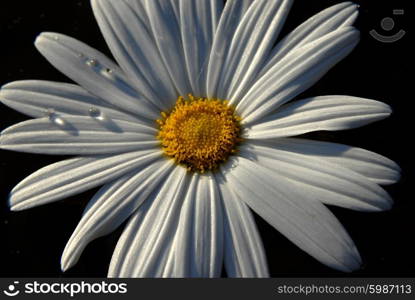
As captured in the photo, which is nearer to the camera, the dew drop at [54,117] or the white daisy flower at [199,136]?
the white daisy flower at [199,136]

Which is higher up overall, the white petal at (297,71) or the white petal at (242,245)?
the white petal at (297,71)

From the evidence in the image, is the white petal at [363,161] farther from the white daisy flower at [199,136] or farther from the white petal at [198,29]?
the white petal at [198,29]

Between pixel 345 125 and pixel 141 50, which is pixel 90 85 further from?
pixel 345 125

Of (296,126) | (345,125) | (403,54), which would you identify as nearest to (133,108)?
(296,126)

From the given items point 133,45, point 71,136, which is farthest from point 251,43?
point 71,136

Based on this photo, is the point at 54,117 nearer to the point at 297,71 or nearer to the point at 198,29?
the point at 198,29

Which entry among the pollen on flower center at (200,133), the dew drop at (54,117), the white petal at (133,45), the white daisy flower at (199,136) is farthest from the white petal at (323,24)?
the dew drop at (54,117)
